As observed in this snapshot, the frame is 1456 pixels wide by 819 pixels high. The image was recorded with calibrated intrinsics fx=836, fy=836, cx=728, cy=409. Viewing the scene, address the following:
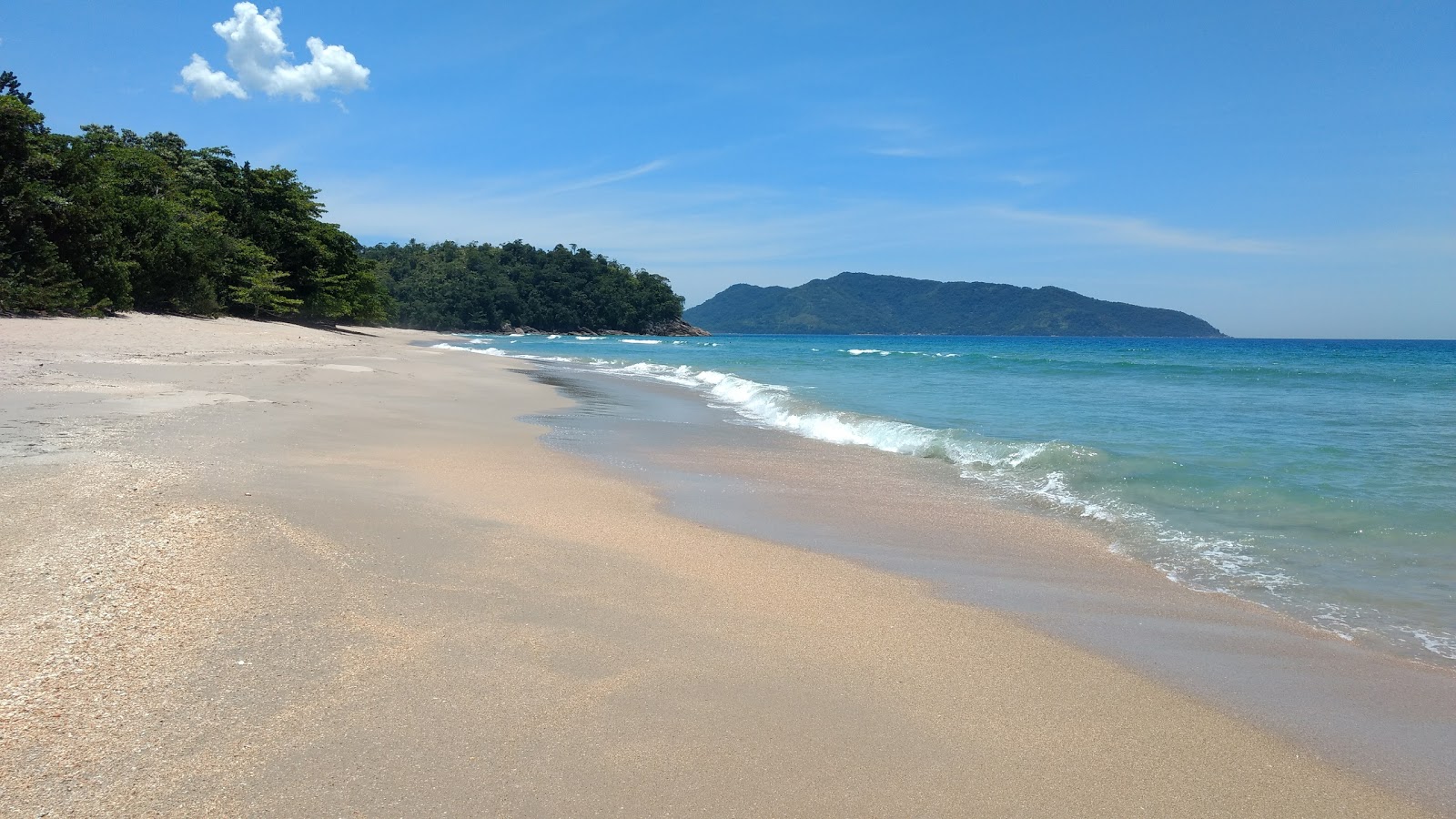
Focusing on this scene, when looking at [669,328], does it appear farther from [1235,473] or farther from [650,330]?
[1235,473]

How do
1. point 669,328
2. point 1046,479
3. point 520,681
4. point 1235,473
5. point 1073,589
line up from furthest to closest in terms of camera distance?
point 669,328, point 1235,473, point 1046,479, point 1073,589, point 520,681

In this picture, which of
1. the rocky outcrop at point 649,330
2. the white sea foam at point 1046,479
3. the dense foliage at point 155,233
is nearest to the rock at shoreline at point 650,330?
the rocky outcrop at point 649,330

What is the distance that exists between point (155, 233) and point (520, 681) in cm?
3270

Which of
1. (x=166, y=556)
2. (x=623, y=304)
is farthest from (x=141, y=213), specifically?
(x=623, y=304)

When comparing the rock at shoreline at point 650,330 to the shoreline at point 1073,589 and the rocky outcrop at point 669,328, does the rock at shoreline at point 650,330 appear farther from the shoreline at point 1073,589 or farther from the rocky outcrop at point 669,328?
the shoreline at point 1073,589

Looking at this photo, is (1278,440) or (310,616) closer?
(310,616)

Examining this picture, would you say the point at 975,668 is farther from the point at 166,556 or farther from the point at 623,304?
the point at 623,304

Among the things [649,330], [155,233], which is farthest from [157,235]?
[649,330]

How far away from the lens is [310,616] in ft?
12.3

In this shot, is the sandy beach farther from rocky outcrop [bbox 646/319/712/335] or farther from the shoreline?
rocky outcrop [bbox 646/319/712/335]

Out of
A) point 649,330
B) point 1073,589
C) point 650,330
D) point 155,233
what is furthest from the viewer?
point 650,330

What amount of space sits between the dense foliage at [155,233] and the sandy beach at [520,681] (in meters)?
22.4

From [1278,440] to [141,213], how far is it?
110 ft

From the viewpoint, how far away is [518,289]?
117 m
